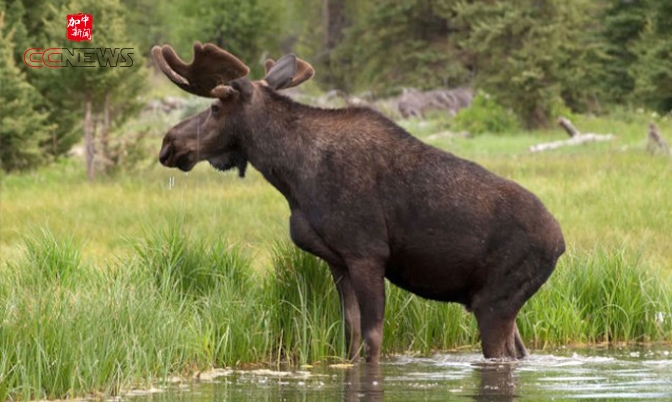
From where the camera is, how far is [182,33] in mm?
45719

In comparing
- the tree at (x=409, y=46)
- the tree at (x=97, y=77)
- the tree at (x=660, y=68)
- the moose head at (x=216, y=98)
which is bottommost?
the moose head at (x=216, y=98)

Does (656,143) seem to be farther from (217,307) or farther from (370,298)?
(217,307)

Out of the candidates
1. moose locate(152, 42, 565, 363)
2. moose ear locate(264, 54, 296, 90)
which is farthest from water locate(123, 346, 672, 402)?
moose ear locate(264, 54, 296, 90)

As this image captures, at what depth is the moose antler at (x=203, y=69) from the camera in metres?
11.9

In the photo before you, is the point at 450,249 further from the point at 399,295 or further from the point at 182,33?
the point at 182,33

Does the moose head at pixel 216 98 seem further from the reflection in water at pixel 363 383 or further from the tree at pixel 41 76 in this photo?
the tree at pixel 41 76

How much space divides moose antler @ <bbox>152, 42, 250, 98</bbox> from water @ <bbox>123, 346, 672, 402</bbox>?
2.60 meters

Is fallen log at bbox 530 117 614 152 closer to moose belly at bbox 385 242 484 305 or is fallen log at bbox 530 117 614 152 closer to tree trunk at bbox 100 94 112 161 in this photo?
tree trunk at bbox 100 94 112 161

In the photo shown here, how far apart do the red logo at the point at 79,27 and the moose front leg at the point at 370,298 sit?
17.4m

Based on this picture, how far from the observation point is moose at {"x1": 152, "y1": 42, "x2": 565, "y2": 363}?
11102mm

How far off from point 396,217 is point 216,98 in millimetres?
1925

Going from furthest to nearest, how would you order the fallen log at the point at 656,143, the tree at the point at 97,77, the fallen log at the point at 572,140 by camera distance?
the fallen log at the point at 572,140 → the fallen log at the point at 656,143 → the tree at the point at 97,77

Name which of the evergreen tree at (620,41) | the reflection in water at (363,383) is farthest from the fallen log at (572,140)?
the reflection in water at (363,383)

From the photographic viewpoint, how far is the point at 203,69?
12.0m
